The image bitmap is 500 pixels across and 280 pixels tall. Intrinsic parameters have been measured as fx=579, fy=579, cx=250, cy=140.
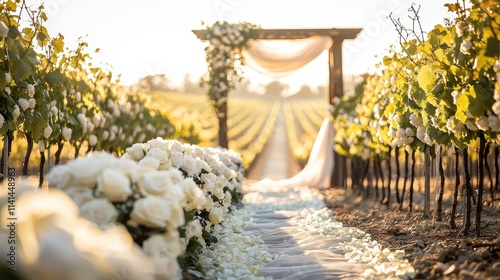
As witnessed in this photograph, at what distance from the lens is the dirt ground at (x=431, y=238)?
10.9 ft

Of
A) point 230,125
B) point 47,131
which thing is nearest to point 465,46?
point 47,131

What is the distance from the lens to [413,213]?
7184 mm

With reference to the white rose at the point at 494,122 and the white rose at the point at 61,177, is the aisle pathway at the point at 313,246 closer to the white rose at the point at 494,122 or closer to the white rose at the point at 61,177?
the white rose at the point at 494,122

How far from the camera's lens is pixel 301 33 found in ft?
40.0

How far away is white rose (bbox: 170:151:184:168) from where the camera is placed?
3.87 meters

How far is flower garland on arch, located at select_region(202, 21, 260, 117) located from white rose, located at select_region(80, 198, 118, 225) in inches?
391

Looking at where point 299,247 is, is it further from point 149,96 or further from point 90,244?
point 149,96

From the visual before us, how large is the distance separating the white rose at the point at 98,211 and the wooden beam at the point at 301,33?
33.1 ft

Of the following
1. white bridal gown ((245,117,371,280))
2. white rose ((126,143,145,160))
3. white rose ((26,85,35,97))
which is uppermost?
white rose ((26,85,35,97))

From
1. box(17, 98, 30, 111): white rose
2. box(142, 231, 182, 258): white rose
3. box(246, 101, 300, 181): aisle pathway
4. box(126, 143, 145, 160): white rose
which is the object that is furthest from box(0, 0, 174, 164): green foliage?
box(246, 101, 300, 181): aisle pathway

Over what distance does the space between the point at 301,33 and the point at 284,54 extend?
2.45 feet

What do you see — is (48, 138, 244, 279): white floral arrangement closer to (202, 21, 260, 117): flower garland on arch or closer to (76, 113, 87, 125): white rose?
(76, 113, 87, 125): white rose

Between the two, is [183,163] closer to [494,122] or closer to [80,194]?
[80,194]

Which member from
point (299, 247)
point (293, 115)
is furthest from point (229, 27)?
point (293, 115)
